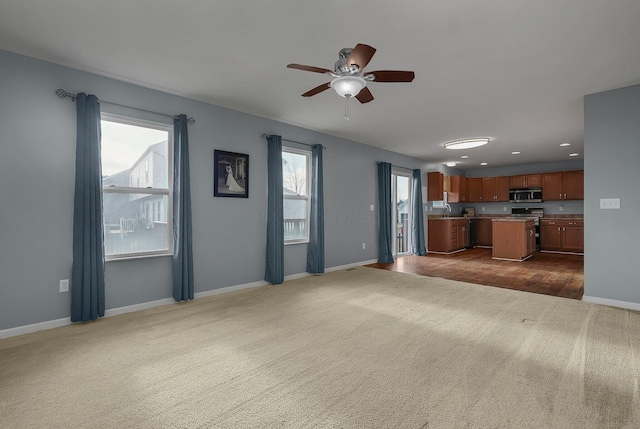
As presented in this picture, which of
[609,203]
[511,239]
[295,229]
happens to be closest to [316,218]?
[295,229]

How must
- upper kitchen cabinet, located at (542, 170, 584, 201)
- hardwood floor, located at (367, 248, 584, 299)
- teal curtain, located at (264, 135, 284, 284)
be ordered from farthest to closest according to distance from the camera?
1. upper kitchen cabinet, located at (542, 170, 584, 201)
2. teal curtain, located at (264, 135, 284, 284)
3. hardwood floor, located at (367, 248, 584, 299)

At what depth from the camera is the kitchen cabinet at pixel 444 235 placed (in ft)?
28.3

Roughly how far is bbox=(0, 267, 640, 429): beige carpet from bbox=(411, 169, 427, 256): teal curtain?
14.4 ft

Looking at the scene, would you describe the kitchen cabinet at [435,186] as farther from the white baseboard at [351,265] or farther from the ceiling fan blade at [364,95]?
the ceiling fan blade at [364,95]

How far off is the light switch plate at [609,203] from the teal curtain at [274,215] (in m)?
4.23

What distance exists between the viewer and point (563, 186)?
881cm

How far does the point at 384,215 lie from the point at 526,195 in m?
5.23

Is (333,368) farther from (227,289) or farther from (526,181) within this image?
(526,181)

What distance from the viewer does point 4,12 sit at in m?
2.38

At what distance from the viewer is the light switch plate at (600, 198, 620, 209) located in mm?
3809

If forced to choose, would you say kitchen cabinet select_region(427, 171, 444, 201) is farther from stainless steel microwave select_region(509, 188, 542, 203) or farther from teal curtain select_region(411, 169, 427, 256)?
stainless steel microwave select_region(509, 188, 542, 203)

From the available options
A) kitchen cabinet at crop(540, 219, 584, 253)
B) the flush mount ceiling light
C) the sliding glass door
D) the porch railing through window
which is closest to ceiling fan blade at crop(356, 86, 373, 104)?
the porch railing through window

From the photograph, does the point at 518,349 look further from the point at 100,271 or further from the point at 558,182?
the point at 558,182

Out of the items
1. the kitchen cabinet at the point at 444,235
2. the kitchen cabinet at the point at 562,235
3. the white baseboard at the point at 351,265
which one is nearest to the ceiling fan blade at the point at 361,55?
the white baseboard at the point at 351,265
